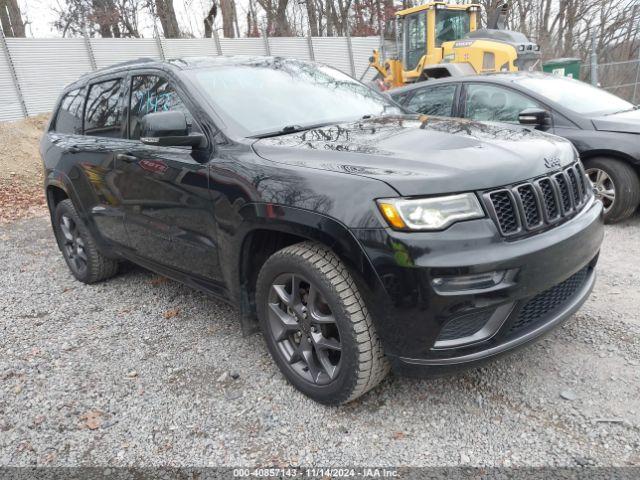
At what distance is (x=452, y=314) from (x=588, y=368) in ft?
3.79

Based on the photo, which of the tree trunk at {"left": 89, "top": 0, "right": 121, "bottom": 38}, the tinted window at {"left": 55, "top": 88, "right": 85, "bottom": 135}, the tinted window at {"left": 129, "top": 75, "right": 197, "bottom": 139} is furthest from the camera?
the tree trunk at {"left": 89, "top": 0, "right": 121, "bottom": 38}

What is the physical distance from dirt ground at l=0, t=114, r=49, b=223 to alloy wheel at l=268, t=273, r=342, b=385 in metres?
6.86

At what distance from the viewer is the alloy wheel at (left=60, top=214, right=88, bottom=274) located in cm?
446

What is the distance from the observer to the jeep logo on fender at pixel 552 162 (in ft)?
7.61

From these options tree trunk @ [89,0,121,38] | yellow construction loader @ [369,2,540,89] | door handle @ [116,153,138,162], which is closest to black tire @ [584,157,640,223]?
door handle @ [116,153,138,162]

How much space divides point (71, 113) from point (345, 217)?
10.9 feet

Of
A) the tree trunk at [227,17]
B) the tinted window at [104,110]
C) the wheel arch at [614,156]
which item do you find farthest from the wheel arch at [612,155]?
the tree trunk at [227,17]

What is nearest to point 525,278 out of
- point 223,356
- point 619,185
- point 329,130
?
point 329,130

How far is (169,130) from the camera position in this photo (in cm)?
263

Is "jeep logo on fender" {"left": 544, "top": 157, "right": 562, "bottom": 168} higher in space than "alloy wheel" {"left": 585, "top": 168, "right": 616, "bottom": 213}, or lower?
higher

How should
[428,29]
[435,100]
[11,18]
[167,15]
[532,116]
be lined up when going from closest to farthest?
[532,116], [435,100], [428,29], [11,18], [167,15]

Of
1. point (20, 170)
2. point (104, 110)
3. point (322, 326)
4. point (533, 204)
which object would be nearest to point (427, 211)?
point (533, 204)

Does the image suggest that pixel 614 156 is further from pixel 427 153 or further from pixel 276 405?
pixel 276 405

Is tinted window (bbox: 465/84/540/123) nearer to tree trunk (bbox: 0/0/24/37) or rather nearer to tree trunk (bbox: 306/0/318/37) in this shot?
tree trunk (bbox: 0/0/24/37)
